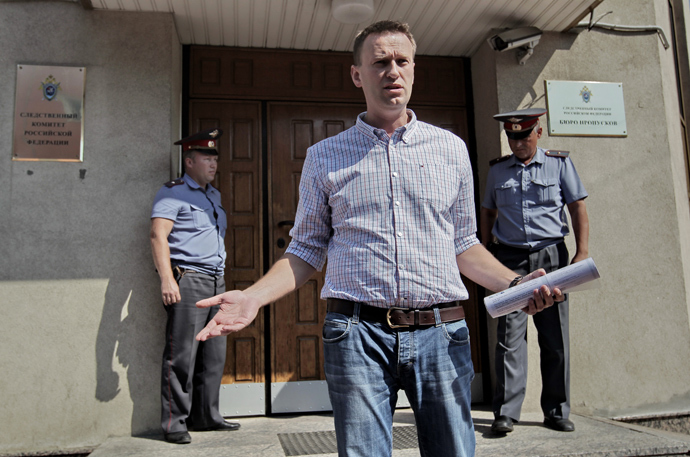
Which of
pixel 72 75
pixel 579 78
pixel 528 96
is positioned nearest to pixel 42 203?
pixel 72 75

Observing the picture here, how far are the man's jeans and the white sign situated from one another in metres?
3.76

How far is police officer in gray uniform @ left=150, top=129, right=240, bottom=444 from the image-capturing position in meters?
3.95

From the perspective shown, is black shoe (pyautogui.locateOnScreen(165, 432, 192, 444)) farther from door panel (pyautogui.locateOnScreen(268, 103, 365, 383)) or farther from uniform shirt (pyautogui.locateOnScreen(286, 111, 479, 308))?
uniform shirt (pyautogui.locateOnScreen(286, 111, 479, 308))

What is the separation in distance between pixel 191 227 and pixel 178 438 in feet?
4.78

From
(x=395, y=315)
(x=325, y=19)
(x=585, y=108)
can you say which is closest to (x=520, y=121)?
(x=585, y=108)

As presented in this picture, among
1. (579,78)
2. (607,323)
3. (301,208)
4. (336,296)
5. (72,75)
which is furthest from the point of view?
(579,78)

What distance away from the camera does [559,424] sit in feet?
12.6

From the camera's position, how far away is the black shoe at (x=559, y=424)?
3828mm

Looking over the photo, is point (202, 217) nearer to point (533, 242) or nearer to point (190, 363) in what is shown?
point (190, 363)

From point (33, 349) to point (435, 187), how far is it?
3.61 m

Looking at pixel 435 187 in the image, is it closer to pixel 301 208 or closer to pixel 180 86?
pixel 301 208

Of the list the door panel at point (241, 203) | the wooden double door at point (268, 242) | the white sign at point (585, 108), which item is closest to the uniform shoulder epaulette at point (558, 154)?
the white sign at point (585, 108)

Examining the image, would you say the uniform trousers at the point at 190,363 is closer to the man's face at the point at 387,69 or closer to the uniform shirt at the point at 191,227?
the uniform shirt at the point at 191,227

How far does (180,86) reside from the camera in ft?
16.2
